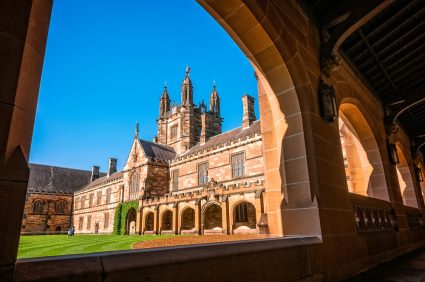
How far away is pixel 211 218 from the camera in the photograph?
886 inches

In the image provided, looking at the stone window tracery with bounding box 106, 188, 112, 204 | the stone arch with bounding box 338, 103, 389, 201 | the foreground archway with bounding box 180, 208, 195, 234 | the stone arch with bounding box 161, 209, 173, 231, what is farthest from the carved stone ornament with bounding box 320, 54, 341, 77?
the stone window tracery with bounding box 106, 188, 112, 204

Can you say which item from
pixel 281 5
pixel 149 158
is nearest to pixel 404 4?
pixel 281 5

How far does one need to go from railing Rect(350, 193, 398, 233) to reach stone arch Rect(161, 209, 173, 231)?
70.3 feet

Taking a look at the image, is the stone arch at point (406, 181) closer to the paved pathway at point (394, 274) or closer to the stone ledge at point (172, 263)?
the paved pathway at point (394, 274)

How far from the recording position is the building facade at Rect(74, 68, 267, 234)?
2056 centimetres

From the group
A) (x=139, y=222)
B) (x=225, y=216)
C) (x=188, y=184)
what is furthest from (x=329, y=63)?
(x=139, y=222)

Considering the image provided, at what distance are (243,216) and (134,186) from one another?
16744 millimetres

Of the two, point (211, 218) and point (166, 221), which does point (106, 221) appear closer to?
point (166, 221)

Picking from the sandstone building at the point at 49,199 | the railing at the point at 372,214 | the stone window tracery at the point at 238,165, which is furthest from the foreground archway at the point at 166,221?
the sandstone building at the point at 49,199

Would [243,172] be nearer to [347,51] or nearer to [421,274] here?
[347,51]

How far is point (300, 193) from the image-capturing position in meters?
3.46

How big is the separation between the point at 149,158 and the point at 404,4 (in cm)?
2845

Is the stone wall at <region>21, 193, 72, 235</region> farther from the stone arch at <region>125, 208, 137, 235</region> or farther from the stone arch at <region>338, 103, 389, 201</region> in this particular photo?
the stone arch at <region>338, 103, 389, 201</region>

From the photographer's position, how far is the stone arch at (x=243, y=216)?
778 inches
